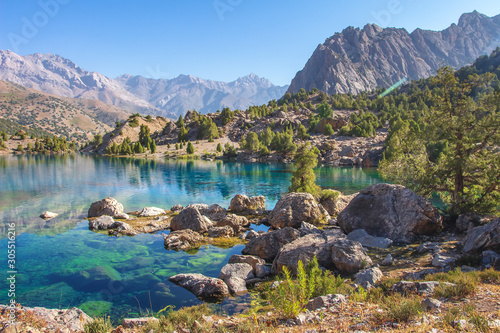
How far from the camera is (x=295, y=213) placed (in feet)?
90.2

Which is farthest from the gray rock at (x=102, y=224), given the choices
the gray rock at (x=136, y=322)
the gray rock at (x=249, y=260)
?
the gray rock at (x=136, y=322)

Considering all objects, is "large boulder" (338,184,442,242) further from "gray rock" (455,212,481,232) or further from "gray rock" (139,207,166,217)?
"gray rock" (139,207,166,217)

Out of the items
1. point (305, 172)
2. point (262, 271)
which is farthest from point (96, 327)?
point (305, 172)

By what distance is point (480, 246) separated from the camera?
569 inches

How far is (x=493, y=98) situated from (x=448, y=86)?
320 centimetres

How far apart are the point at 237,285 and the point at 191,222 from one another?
12.6 meters

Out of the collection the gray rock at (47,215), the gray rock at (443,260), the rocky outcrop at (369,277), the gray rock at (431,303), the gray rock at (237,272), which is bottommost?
the gray rock at (237,272)

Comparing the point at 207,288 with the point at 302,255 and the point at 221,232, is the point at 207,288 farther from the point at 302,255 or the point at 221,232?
the point at 221,232

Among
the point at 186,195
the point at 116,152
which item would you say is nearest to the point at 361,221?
→ the point at 186,195

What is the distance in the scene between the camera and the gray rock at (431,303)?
8461mm

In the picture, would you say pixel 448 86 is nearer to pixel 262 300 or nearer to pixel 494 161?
pixel 494 161

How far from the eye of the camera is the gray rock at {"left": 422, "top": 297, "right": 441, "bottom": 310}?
8461 mm

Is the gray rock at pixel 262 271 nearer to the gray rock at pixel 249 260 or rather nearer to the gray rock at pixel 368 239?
the gray rock at pixel 249 260

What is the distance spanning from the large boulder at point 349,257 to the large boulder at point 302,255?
1.79 ft
